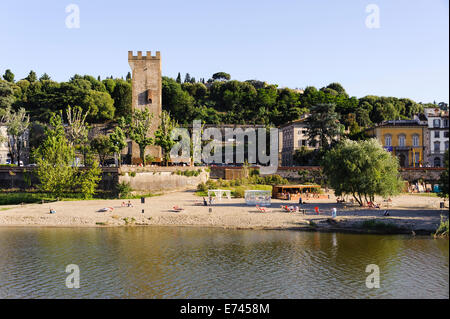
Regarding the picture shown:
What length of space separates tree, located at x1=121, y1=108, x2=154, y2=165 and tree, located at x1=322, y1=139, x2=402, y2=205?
96.2 feet

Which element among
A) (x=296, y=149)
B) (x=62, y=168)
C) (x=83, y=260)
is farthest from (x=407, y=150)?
(x=83, y=260)

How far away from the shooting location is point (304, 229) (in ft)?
119

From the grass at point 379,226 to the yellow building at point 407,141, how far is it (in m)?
42.8

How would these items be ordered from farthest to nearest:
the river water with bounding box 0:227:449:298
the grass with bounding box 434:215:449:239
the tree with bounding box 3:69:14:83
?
the tree with bounding box 3:69:14:83 < the grass with bounding box 434:215:449:239 < the river water with bounding box 0:227:449:298

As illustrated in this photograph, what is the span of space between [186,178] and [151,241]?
28.6 meters

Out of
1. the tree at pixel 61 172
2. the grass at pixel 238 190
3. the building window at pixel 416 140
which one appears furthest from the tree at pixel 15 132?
the building window at pixel 416 140

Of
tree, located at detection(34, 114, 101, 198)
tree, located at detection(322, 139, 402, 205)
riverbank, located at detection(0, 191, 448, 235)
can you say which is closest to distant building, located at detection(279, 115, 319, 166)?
riverbank, located at detection(0, 191, 448, 235)

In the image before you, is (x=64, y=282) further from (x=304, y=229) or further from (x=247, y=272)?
(x=304, y=229)

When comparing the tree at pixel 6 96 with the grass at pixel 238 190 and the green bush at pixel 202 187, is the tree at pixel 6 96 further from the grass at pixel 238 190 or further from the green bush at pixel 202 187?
the grass at pixel 238 190

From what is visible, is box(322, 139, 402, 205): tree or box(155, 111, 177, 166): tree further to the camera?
box(155, 111, 177, 166): tree

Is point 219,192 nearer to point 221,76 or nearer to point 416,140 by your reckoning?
point 416,140

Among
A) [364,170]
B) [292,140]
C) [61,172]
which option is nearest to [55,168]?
[61,172]

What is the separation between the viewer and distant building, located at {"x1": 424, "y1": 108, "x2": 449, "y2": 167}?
75188 mm

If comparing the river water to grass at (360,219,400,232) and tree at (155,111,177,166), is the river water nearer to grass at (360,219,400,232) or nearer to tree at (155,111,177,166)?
grass at (360,219,400,232)
